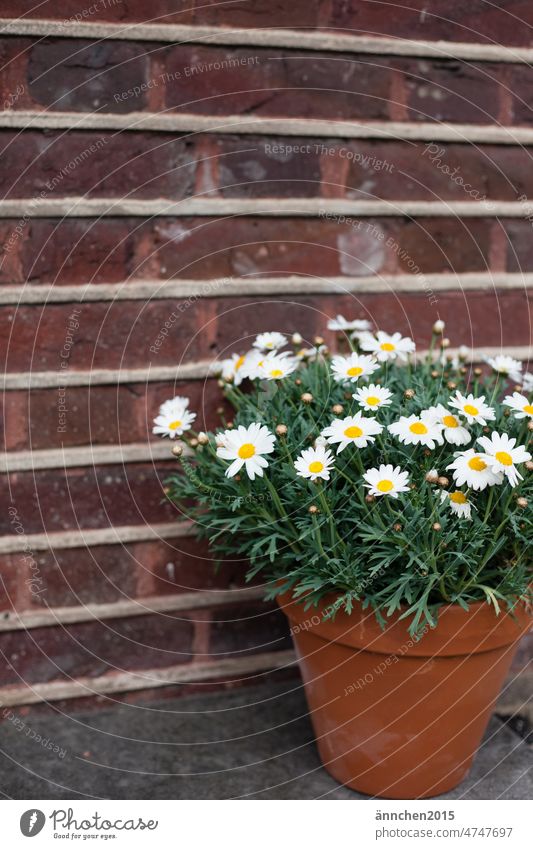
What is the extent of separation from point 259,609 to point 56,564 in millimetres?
357

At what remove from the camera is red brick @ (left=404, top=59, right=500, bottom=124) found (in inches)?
55.2

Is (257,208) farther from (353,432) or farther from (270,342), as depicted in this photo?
(353,432)

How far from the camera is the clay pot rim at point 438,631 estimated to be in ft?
3.51

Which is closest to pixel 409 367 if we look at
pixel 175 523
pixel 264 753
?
pixel 175 523

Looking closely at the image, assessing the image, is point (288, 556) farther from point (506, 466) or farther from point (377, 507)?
point (506, 466)

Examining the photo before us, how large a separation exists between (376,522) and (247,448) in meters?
0.19

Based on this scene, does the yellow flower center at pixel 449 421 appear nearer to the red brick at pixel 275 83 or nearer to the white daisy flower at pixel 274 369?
the white daisy flower at pixel 274 369

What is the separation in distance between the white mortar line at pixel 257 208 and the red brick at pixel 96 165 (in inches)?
0.5

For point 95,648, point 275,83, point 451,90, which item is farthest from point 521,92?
point 95,648

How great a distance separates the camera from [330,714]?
1213 millimetres

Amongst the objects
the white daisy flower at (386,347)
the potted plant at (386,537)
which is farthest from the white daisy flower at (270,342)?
the white daisy flower at (386,347)

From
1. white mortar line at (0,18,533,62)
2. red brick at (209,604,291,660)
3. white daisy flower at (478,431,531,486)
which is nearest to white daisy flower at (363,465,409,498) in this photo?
white daisy flower at (478,431,531,486)

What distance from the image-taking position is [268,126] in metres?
1.35

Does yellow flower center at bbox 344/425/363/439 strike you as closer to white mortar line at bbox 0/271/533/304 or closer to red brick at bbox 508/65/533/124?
white mortar line at bbox 0/271/533/304
